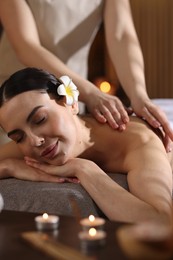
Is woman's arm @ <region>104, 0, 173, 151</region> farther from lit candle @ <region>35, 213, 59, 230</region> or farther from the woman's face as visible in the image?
lit candle @ <region>35, 213, 59, 230</region>

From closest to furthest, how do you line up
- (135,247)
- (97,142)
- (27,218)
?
(135,247)
(27,218)
(97,142)

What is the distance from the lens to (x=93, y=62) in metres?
5.65

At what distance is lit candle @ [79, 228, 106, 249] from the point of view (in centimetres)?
109

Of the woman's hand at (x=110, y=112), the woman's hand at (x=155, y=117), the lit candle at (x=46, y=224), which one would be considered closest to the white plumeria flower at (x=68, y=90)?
the woman's hand at (x=110, y=112)

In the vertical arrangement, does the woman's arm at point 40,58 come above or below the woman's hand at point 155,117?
above

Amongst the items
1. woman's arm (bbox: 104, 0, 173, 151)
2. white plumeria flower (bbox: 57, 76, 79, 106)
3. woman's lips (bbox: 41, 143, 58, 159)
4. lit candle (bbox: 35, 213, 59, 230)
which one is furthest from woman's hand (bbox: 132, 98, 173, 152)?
lit candle (bbox: 35, 213, 59, 230)

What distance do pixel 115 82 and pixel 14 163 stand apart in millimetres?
3509

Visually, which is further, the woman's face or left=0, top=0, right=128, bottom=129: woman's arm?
left=0, top=0, right=128, bottom=129: woman's arm

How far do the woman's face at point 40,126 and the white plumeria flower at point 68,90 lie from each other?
0.14 feet

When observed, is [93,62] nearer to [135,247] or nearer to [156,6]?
[156,6]

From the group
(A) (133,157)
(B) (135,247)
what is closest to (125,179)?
(A) (133,157)

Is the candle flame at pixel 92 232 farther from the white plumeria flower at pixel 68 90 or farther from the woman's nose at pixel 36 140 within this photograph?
the white plumeria flower at pixel 68 90

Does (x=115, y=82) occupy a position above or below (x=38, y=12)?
below

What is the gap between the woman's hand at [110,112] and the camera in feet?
7.03
